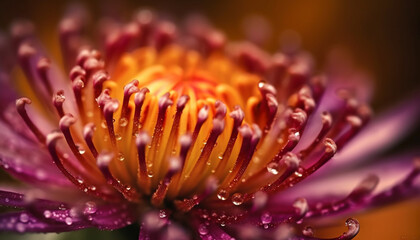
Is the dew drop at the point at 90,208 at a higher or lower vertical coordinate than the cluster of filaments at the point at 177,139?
lower

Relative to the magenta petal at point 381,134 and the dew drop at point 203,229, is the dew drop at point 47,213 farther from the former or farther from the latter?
the magenta petal at point 381,134

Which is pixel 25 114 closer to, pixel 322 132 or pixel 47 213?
pixel 47 213

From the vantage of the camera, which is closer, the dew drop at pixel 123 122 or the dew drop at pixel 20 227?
the dew drop at pixel 20 227

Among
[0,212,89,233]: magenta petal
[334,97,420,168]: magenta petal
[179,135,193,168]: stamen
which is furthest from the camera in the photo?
[334,97,420,168]: magenta petal

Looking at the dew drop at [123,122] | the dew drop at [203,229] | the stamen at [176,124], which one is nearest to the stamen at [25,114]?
the dew drop at [123,122]

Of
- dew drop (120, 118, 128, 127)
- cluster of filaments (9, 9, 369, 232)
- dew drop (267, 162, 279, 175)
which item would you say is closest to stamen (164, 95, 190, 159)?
cluster of filaments (9, 9, 369, 232)

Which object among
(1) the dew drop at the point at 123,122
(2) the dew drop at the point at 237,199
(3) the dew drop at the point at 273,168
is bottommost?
(2) the dew drop at the point at 237,199

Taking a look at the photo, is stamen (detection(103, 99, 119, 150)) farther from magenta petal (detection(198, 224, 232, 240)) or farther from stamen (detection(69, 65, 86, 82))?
magenta petal (detection(198, 224, 232, 240))

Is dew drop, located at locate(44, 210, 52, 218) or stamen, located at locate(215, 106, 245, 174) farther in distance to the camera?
stamen, located at locate(215, 106, 245, 174)
